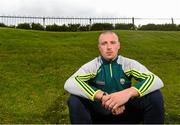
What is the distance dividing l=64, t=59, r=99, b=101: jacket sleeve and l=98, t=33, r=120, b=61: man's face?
16cm

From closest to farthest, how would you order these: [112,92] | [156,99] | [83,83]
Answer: [156,99]
[83,83]
[112,92]

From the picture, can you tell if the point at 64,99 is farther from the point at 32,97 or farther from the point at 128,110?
the point at 128,110

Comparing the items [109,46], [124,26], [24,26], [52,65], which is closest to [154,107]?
[109,46]

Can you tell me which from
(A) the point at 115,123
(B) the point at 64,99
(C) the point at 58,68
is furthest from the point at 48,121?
(C) the point at 58,68

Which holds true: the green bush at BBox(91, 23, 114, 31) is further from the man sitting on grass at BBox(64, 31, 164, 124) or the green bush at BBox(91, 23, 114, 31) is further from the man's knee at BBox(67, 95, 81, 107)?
the man's knee at BBox(67, 95, 81, 107)

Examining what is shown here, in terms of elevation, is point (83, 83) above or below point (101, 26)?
below

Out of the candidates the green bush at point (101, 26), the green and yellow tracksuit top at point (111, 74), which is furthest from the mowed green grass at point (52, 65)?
the green bush at point (101, 26)

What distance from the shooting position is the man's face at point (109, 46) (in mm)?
5449

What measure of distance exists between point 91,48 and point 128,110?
1393 cm

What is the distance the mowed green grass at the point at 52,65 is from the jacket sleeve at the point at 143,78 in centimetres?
383

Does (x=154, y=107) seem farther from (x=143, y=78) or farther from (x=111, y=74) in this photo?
(x=111, y=74)

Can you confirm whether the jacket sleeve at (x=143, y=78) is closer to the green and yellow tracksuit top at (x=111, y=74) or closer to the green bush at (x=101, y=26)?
the green and yellow tracksuit top at (x=111, y=74)

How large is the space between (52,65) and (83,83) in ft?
35.2

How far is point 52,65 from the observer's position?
1583cm
